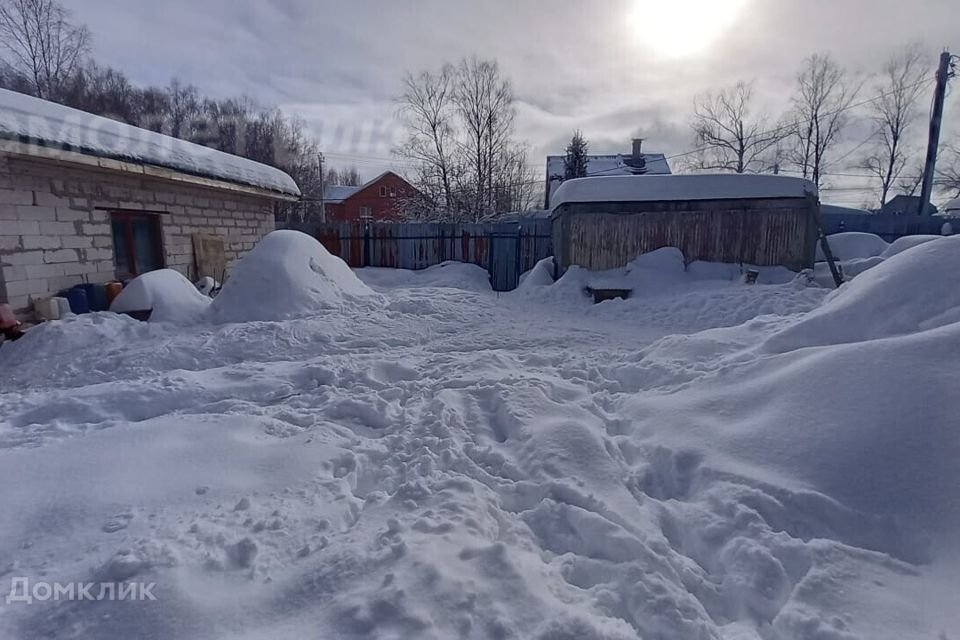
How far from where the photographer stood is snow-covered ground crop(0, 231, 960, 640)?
5.25ft

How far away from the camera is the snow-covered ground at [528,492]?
1600 millimetres

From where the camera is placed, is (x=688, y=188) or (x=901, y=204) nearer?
(x=688, y=188)

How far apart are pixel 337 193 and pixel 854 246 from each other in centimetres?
3703

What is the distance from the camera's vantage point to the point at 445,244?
13711 millimetres

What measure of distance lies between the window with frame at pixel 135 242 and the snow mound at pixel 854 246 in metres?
14.0

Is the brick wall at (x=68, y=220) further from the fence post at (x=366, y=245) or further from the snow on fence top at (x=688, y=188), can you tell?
the snow on fence top at (x=688, y=188)

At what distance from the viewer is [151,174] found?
708 centimetres

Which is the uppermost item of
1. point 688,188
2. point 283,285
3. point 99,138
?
point 99,138

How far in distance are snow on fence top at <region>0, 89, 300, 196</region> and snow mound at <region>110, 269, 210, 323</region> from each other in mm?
1856

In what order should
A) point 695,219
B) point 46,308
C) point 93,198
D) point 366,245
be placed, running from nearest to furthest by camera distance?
1. point 46,308
2. point 93,198
3. point 695,219
4. point 366,245

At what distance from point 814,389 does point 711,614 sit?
1663 mm

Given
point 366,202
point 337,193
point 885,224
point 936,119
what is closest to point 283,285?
point 885,224

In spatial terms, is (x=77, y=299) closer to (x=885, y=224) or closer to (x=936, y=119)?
(x=885, y=224)

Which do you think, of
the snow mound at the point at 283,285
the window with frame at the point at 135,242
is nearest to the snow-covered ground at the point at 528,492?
the snow mound at the point at 283,285
